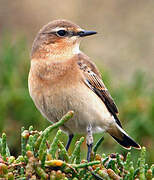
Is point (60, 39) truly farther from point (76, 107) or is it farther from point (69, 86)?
point (76, 107)

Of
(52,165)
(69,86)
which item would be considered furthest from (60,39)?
(52,165)

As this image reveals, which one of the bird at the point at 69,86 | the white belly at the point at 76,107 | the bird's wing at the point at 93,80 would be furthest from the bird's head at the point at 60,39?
the white belly at the point at 76,107

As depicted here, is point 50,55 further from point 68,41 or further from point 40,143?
point 40,143

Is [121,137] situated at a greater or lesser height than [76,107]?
lesser

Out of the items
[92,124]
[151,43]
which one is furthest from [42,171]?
[151,43]

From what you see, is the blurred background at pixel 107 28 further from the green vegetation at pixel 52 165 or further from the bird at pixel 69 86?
the green vegetation at pixel 52 165

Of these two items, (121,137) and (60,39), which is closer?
(60,39)
